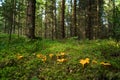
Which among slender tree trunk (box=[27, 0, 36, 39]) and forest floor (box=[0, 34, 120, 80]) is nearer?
forest floor (box=[0, 34, 120, 80])

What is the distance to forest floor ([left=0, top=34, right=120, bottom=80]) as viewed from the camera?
5.96m

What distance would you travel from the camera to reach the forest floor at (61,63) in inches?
235

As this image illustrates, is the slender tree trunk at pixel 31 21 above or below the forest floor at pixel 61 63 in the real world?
above

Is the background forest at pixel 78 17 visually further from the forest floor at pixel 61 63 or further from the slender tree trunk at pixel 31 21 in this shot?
the forest floor at pixel 61 63

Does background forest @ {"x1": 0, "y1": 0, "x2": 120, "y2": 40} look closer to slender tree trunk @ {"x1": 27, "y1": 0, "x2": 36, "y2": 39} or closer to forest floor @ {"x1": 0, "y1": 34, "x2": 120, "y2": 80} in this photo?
slender tree trunk @ {"x1": 27, "y1": 0, "x2": 36, "y2": 39}

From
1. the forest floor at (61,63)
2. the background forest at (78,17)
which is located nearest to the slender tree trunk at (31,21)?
the background forest at (78,17)

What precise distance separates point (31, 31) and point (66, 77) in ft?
16.6

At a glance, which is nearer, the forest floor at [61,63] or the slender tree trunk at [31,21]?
the forest floor at [61,63]

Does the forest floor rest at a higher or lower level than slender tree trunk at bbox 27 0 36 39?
lower

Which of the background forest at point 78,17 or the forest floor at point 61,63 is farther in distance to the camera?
the background forest at point 78,17

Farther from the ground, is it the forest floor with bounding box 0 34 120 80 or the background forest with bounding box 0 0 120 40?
the background forest with bounding box 0 0 120 40

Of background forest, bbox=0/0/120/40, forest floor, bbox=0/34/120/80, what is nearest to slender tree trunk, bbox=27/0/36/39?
background forest, bbox=0/0/120/40

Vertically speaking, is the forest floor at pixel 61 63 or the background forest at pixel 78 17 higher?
the background forest at pixel 78 17

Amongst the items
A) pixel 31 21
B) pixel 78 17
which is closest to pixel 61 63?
pixel 31 21
